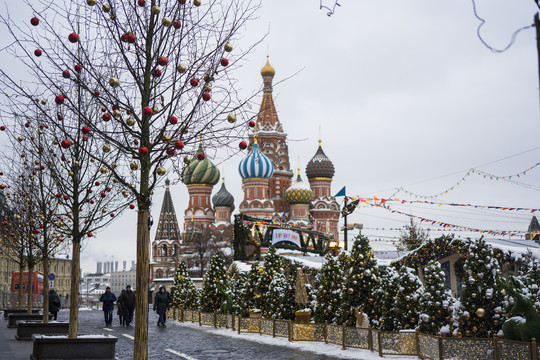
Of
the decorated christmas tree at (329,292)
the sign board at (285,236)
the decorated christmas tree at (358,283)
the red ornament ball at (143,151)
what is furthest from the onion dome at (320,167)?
the red ornament ball at (143,151)

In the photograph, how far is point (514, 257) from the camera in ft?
50.8

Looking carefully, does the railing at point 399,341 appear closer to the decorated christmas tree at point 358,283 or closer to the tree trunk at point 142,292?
the decorated christmas tree at point 358,283

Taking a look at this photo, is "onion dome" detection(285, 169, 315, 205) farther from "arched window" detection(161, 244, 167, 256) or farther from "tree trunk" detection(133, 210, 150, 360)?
"tree trunk" detection(133, 210, 150, 360)

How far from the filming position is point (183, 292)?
31094 mm

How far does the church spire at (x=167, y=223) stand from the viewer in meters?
88.3

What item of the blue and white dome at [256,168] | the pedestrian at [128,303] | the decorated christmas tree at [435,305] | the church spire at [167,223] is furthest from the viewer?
the church spire at [167,223]

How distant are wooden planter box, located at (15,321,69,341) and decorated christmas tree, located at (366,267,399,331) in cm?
815

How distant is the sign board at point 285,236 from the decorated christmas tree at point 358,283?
18.0 m

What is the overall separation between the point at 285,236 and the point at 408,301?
21193 millimetres

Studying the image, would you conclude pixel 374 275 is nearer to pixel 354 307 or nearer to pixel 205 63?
pixel 354 307

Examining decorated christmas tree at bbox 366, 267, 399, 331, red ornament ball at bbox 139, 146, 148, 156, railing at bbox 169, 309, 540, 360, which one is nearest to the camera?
red ornament ball at bbox 139, 146, 148, 156

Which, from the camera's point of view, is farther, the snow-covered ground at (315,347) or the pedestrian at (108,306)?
the pedestrian at (108,306)

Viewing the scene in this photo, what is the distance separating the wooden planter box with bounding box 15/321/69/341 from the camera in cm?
1590

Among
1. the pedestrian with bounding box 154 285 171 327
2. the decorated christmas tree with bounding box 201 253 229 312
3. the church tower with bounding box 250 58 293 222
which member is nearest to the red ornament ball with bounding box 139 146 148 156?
the decorated christmas tree with bounding box 201 253 229 312
